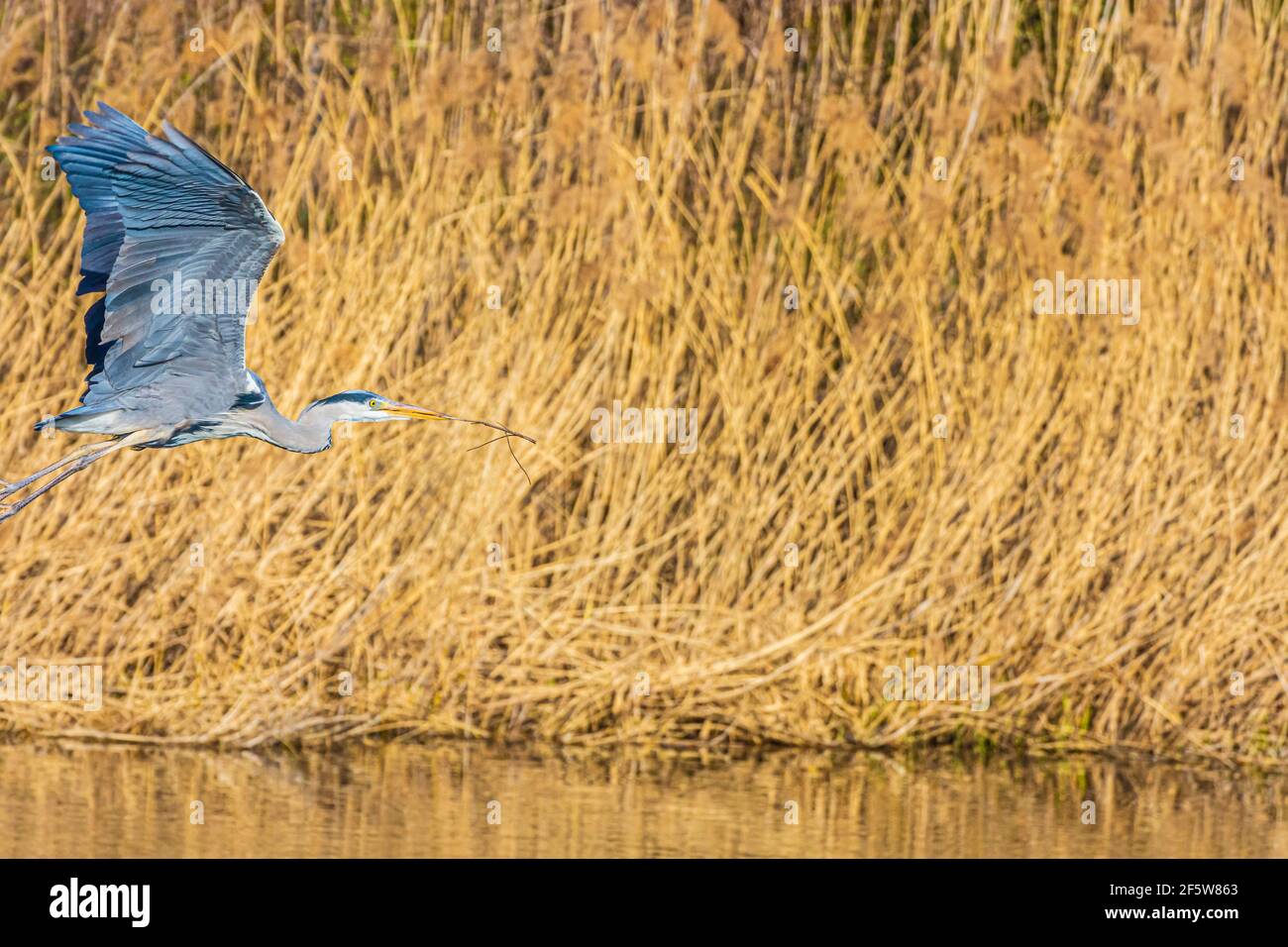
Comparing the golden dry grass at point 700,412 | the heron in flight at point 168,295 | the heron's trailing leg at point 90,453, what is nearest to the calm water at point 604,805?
the golden dry grass at point 700,412

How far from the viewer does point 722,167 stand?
7727mm

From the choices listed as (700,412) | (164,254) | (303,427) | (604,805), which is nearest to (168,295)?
(164,254)

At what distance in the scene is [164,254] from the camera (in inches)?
222

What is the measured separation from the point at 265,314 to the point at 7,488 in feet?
5.51

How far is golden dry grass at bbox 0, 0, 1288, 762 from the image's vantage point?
24.3 ft

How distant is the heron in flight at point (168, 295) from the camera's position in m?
5.52

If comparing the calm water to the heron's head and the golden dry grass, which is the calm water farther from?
the heron's head

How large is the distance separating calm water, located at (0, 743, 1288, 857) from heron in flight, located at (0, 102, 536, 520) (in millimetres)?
1170

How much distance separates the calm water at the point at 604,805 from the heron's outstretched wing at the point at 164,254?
1.36 meters

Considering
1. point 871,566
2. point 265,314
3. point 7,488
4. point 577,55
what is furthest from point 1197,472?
point 7,488

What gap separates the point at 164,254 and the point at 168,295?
0.35ft

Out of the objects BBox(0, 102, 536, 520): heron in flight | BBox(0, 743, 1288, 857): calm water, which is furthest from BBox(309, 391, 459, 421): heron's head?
BBox(0, 743, 1288, 857): calm water

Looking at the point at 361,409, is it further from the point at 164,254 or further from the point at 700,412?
the point at 700,412

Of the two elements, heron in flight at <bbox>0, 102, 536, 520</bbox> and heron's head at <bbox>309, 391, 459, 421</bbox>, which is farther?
heron's head at <bbox>309, 391, 459, 421</bbox>
